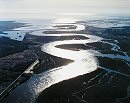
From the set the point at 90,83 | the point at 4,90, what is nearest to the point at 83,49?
the point at 90,83

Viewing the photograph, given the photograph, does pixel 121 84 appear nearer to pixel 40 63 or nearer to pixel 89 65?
pixel 89 65

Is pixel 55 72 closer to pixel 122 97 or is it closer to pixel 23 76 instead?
pixel 23 76

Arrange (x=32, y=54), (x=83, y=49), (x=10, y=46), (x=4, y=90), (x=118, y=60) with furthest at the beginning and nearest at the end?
1. (x=10, y=46)
2. (x=83, y=49)
3. (x=32, y=54)
4. (x=118, y=60)
5. (x=4, y=90)

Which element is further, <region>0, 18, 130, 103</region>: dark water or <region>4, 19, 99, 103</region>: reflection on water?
<region>4, 19, 99, 103</region>: reflection on water

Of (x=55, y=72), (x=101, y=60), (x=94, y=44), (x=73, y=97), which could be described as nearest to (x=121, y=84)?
(x=73, y=97)

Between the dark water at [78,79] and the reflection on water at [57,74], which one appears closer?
the dark water at [78,79]

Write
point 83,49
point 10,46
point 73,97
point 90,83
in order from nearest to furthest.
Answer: point 73,97 < point 90,83 < point 83,49 < point 10,46

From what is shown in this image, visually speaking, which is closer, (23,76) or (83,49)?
(23,76)

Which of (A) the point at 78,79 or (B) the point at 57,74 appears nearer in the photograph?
(A) the point at 78,79

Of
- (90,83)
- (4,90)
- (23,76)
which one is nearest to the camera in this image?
(4,90)
